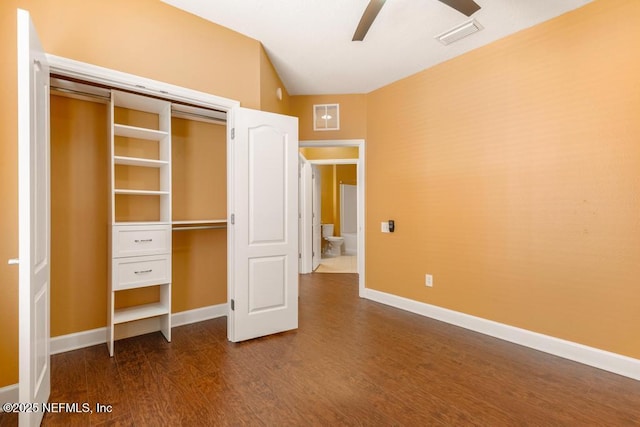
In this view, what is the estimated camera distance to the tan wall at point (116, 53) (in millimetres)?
1900

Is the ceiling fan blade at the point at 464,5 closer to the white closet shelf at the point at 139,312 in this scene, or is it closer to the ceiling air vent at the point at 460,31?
the ceiling air vent at the point at 460,31

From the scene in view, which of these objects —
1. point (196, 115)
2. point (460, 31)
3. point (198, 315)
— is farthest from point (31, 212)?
point (460, 31)

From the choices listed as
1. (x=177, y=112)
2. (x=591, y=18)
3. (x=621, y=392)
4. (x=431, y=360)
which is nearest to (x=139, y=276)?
(x=177, y=112)

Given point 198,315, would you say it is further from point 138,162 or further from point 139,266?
point 138,162

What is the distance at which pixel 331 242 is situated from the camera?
8188 millimetres

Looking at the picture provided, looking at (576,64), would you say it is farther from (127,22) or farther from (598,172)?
(127,22)

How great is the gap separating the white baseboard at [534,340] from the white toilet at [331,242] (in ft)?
13.6

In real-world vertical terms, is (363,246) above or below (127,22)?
below

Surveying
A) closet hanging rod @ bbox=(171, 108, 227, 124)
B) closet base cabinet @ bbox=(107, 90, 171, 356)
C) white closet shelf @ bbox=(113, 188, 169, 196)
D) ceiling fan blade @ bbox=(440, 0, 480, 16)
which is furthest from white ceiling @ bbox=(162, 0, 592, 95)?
white closet shelf @ bbox=(113, 188, 169, 196)

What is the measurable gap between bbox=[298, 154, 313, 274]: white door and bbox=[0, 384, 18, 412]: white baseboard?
4166mm

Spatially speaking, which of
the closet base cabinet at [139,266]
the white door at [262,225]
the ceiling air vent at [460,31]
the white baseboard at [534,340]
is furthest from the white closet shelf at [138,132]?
the white baseboard at [534,340]

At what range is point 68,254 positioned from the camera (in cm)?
265

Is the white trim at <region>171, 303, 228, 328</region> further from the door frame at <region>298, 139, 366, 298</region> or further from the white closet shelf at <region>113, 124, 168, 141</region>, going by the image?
the door frame at <region>298, 139, 366, 298</region>

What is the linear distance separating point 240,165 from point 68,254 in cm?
164
